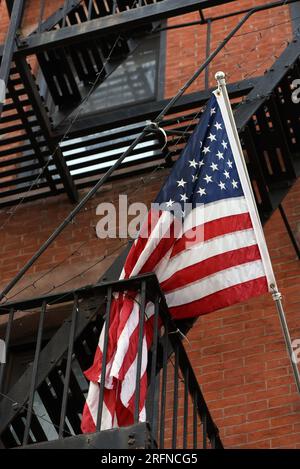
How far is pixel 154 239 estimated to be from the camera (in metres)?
8.80

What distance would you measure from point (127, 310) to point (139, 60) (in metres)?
6.34

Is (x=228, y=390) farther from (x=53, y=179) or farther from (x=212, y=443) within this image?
(x=53, y=179)

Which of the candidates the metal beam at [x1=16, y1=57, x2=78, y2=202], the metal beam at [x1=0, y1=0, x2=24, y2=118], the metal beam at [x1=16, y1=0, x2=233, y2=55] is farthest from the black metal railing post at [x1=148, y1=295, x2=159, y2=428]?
the metal beam at [x1=16, y1=57, x2=78, y2=202]

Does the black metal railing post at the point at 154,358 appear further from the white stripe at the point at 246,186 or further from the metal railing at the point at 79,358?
the white stripe at the point at 246,186

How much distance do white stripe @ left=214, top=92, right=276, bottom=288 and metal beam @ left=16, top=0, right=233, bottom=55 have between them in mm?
1546

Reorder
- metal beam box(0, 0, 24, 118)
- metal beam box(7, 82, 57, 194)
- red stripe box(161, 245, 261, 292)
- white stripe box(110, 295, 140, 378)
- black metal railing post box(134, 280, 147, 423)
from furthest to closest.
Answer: metal beam box(7, 82, 57, 194)
metal beam box(0, 0, 24, 118)
red stripe box(161, 245, 261, 292)
white stripe box(110, 295, 140, 378)
black metal railing post box(134, 280, 147, 423)

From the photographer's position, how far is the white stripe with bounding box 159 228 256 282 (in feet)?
28.6

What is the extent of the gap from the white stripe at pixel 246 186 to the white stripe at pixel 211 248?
0.06 m

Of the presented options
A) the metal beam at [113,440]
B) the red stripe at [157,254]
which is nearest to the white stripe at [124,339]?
the red stripe at [157,254]

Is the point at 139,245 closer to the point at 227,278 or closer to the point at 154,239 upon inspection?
the point at 154,239

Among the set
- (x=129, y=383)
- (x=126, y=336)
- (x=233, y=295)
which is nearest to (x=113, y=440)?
(x=129, y=383)

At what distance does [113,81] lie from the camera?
14047 mm

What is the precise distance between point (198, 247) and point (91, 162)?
12.0 feet

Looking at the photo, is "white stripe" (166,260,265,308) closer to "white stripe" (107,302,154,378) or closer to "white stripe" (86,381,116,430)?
"white stripe" (107,302,154,378)
